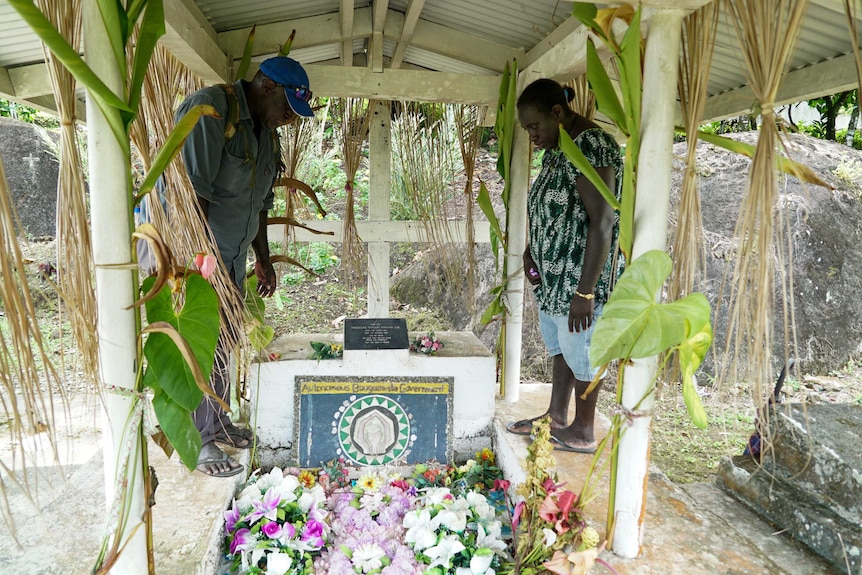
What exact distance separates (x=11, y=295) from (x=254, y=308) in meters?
1.57

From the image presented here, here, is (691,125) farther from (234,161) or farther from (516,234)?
(234,161)

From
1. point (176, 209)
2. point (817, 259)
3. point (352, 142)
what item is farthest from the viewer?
point (817, 259)

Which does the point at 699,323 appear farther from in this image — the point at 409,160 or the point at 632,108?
the point at 409,160

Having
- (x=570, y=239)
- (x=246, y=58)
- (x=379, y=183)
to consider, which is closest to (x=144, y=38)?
(x=246, y=58)

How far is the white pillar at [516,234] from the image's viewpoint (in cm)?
281

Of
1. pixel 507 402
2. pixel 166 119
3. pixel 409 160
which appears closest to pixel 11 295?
pixel 166 119

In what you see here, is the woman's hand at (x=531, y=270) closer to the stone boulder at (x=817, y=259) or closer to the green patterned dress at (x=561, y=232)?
the green patterned dress at (x=561, y=232)

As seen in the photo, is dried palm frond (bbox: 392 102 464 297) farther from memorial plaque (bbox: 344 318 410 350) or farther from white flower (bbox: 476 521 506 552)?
white flower (bbox: 476 521 506 552)

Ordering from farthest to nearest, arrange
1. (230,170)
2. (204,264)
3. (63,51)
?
(230,170) → (204,264) → (63,51)

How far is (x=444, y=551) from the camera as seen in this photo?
6.43 ft

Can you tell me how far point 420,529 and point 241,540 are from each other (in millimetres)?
633

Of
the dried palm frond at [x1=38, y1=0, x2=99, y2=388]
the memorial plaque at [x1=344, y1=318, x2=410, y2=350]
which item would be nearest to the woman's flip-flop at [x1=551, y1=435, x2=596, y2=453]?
the memorial plaque at [x1=344, y1=318, x2=410, y2=350]

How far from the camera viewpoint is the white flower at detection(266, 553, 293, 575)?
6.19ft

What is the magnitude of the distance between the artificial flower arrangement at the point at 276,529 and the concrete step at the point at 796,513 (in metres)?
1.54
